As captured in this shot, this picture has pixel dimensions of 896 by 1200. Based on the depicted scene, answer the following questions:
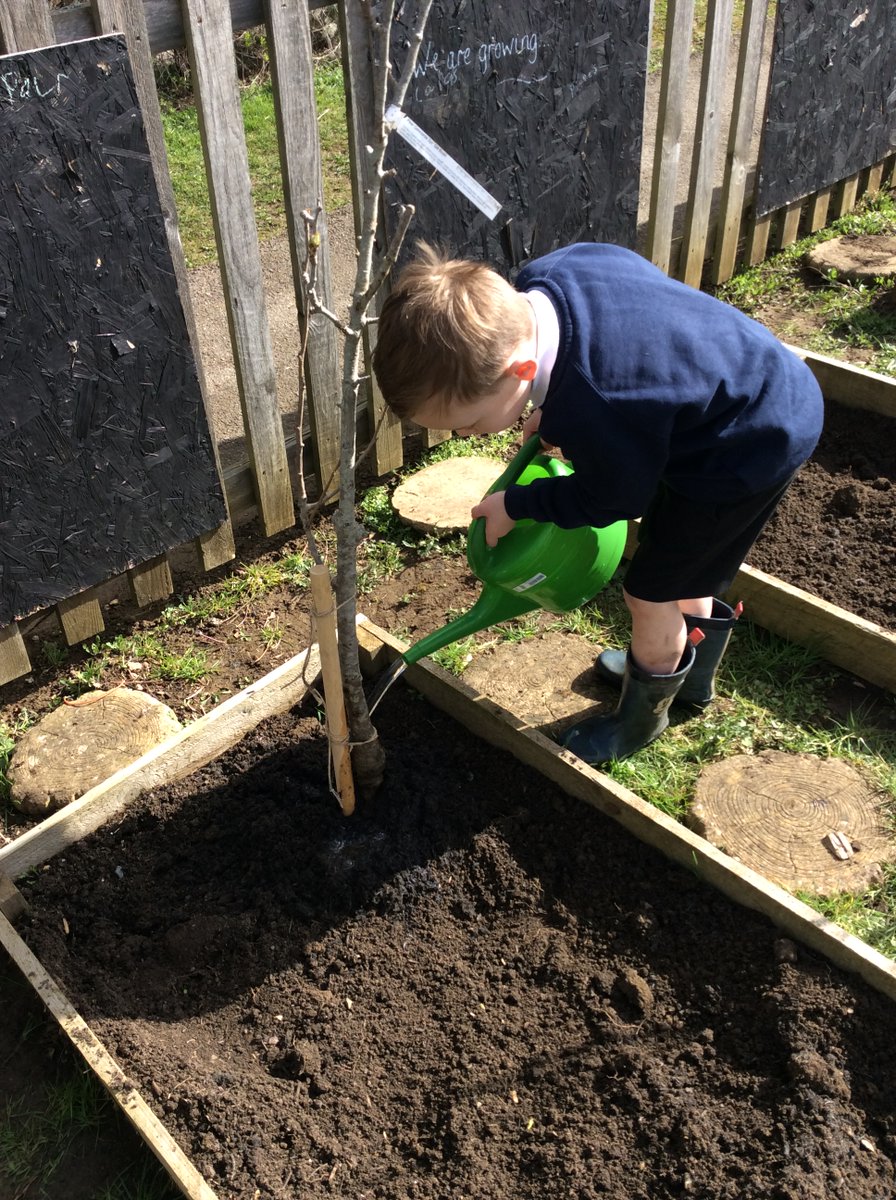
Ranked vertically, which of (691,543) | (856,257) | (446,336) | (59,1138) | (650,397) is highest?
(446,336)

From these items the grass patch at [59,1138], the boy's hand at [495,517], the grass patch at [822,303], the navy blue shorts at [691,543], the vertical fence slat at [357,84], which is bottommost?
the grass patch at [59,1138]

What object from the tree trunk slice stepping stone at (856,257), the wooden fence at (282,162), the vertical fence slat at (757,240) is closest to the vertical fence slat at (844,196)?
the tree trunk slice stepping stone at (856,257)

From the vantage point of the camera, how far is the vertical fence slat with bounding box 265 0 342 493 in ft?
9.95

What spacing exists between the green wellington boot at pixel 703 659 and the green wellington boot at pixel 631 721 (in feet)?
0.25

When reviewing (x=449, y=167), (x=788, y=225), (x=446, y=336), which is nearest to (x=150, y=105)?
(x=449, y=167)

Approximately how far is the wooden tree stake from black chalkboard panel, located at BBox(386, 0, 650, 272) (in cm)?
181

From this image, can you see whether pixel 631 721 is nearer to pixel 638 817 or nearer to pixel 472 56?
pixel 638 817

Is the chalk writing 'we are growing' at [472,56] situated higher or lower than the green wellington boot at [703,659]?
higher

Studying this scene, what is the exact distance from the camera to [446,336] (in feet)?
6.49

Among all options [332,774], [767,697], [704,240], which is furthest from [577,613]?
[704,240]

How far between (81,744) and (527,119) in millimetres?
2621

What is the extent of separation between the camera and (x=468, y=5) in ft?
11.2

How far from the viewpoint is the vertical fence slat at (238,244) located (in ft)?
9.36

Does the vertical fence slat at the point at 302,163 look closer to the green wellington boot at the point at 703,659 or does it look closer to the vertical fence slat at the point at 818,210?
the green wellington boot at the point at 703,659
